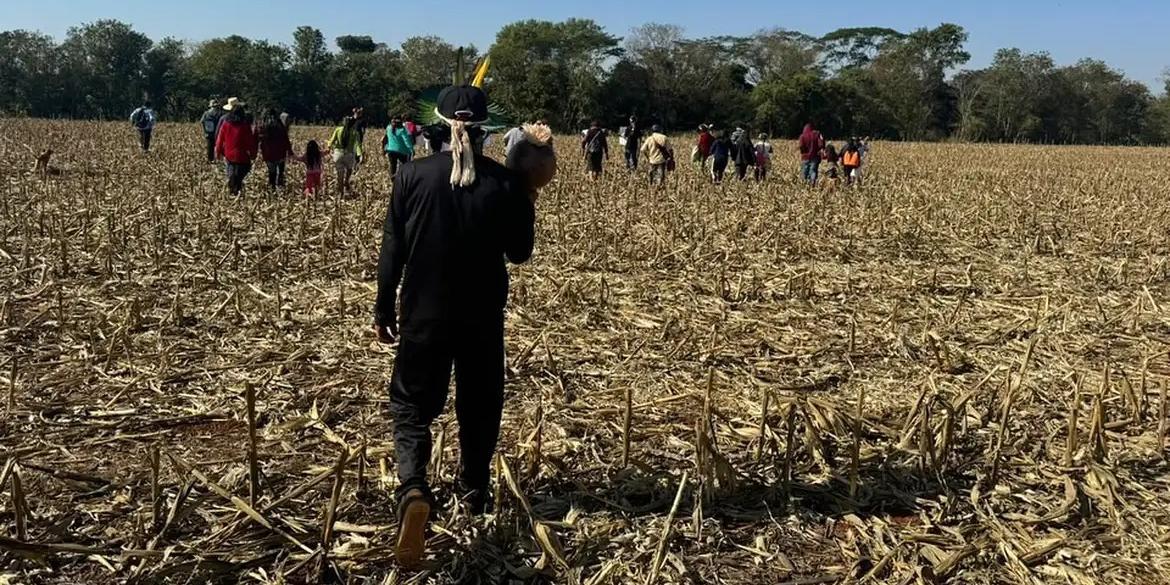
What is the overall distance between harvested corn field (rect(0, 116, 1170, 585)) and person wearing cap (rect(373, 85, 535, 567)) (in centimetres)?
33

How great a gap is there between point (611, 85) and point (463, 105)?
5294 cm

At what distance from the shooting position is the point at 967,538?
354cm

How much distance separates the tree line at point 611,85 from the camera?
50.8 meters

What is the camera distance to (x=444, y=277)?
3139 mm

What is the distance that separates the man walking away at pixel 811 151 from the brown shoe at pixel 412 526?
14.4 m

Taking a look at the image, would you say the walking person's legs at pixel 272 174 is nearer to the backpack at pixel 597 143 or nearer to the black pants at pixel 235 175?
the black pants at pixel 235 175

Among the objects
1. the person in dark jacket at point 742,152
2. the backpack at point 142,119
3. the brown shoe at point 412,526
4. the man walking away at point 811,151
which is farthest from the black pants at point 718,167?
the brown shoe at point 412,526

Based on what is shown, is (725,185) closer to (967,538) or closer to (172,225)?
(172,225)

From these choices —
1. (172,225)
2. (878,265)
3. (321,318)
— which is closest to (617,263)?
(878,265)

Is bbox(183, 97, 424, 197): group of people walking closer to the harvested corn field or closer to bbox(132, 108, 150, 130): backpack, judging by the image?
the harvested corn field

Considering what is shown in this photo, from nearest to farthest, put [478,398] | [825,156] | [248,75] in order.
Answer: [478,398], [825,156], [248,75]

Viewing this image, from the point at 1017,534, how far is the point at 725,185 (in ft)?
41.9

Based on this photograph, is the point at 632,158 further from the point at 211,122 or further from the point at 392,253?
the point at 392,253

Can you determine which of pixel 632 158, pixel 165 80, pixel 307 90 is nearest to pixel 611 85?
pixel 307 90
